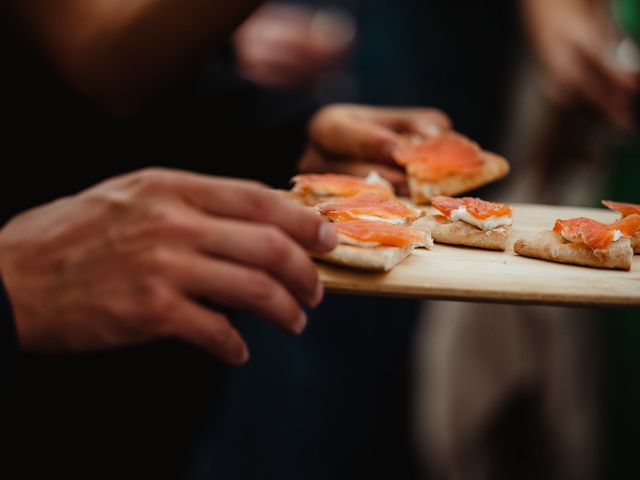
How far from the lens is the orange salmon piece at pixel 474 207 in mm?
736

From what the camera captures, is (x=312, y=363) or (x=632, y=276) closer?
(x=632, y=276)

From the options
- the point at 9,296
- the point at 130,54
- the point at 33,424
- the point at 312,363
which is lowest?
the point at 312,363

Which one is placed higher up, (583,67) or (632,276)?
(583,67)

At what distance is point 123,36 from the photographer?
909 millimetres

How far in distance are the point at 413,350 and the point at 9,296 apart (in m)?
1.91

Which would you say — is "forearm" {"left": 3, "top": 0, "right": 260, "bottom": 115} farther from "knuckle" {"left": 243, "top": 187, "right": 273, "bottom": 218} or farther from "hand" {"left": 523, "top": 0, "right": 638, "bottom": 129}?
"hand" {"left": 523, "top": 0, "right": 638, "bottom": 129}

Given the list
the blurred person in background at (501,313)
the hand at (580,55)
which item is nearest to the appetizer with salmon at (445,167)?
the hand at (580,55)

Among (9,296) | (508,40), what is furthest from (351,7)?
(9,296)

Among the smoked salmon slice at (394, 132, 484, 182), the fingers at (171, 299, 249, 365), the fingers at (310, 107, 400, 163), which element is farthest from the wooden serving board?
the fingers at (310, 107, 400, 163)

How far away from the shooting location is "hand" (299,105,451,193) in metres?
1.01

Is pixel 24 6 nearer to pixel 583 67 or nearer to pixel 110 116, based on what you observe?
pixel 110 116

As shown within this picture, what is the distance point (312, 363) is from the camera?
2.33 metres

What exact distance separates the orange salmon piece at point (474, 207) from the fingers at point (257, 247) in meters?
0.27

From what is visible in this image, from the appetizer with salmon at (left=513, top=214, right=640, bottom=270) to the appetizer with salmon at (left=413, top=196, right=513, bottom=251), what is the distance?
1.2 inches
